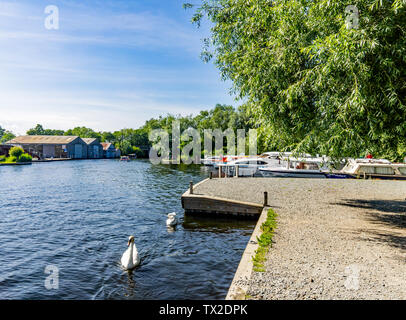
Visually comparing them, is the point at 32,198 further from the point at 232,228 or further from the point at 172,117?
the point at 172,117

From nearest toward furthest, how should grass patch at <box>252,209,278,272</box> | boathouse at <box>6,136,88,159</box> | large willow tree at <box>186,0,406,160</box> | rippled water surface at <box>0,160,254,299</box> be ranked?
grass patch at <box>252,209,278,272</box> < large willow tree at <box>186,0,406,160</box> < rippled water surface at <box>0,160,254,299</box> < boathouse at <box>6,136,88,159</box>

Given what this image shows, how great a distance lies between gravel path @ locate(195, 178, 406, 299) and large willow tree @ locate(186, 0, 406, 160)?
2.70 meters

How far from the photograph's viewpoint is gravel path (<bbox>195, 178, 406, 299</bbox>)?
5.54 m

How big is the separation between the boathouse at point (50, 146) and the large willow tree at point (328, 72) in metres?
92.1

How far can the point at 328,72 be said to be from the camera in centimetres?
767

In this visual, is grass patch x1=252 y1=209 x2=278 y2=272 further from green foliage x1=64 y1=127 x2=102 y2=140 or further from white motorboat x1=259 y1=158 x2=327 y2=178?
green foliage x1=64 y1=127 x2=102 y2=140

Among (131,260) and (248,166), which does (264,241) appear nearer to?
(131,260)
